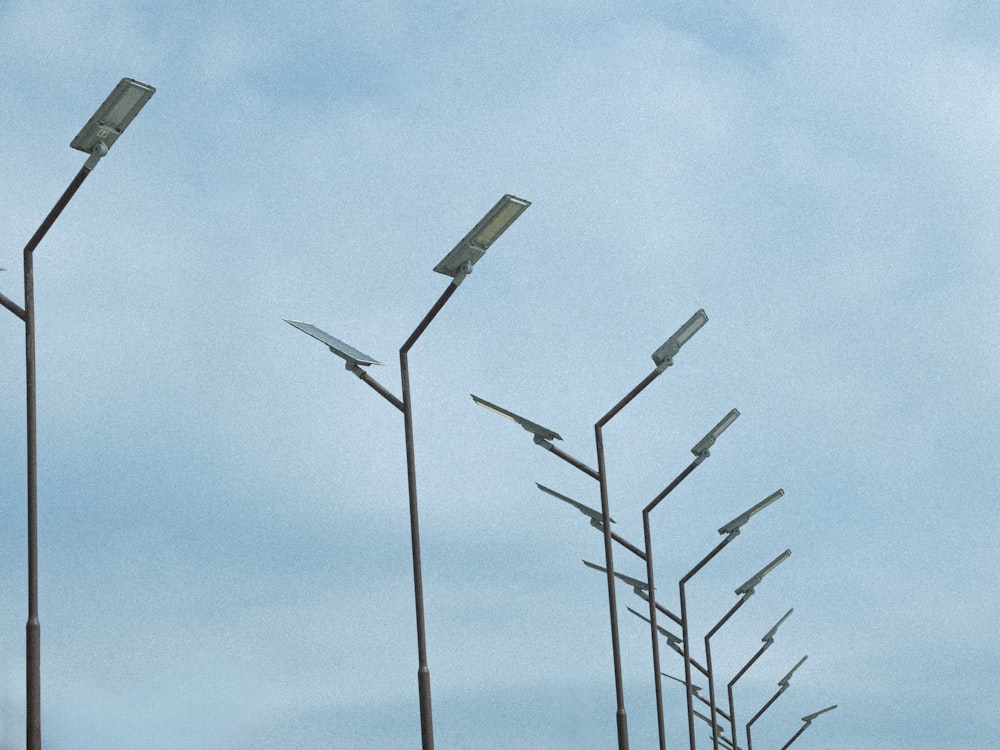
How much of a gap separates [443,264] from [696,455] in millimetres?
10562

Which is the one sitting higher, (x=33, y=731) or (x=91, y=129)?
(x=91, y=129)

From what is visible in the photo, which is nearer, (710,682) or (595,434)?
(595,434)

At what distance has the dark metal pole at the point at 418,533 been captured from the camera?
15742 mm

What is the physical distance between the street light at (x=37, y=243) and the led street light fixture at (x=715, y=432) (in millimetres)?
14382

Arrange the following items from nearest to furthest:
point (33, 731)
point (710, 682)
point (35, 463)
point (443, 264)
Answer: point (33, 731) < point (35, 463) < point (443, 264) < point (710, 682)

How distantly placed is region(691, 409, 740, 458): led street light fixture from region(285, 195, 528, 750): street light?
389 inches

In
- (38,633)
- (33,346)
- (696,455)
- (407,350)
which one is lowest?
(38,633)

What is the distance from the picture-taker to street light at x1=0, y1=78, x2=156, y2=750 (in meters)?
13.2

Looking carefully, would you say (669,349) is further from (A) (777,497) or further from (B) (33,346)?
(B) (33,346)

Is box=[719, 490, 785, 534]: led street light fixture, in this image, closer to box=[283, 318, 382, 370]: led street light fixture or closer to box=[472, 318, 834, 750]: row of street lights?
box=[472, 318, 834, 750]: row of street lights

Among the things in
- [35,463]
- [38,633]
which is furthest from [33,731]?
[35,463]

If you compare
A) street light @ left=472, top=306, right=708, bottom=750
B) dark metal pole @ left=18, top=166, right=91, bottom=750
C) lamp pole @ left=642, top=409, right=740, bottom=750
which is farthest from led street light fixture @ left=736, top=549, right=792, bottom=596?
dark metal pole @ left=18, top=166, right=91, bottom=750

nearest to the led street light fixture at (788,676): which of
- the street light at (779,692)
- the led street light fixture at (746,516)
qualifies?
the street light at (779,692)

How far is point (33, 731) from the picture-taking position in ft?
40.9
